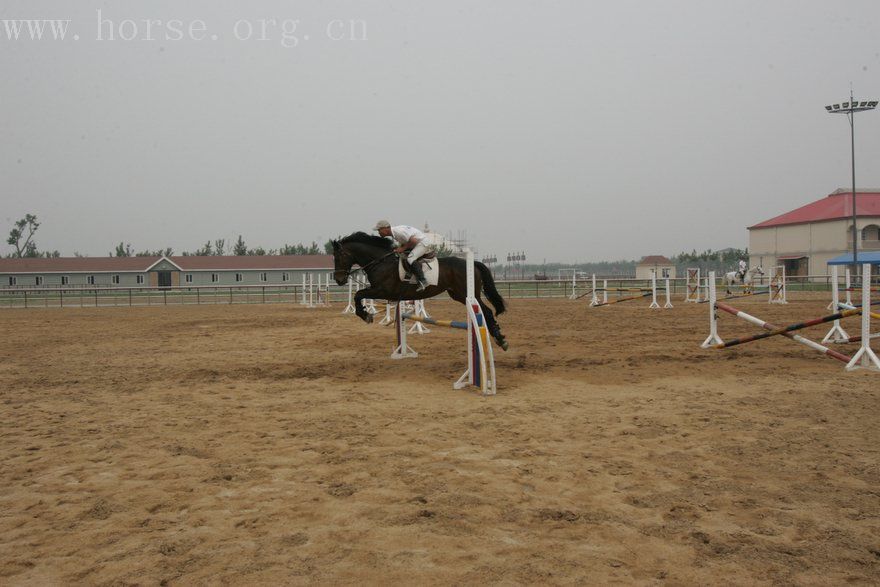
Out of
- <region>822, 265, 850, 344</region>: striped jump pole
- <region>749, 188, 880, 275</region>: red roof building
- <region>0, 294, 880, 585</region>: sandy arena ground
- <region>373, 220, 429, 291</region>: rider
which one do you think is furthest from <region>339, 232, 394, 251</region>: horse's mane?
<region>749, 188, 880, 275</region>: red roof building

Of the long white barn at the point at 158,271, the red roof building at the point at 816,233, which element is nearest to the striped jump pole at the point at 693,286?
the red roof building at the point at 816,233

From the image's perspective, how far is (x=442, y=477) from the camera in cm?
395

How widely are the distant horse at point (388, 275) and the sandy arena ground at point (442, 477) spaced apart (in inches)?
47.3

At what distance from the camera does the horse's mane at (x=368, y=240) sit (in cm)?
904

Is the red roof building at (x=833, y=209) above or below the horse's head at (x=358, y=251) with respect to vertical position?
above

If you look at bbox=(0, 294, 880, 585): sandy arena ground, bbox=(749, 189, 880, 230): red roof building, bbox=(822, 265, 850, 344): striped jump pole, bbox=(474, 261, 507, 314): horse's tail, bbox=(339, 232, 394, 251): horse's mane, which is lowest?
bbox=(0, 294, 880, 585): sandy arena ground

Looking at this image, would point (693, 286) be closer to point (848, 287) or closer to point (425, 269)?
point (848, 287)

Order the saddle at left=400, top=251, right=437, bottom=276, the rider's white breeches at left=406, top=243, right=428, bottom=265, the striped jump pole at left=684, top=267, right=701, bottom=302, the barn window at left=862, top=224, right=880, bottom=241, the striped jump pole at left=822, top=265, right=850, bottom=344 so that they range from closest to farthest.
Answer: the rider's white breeches at left=406, top=243, right=428, bottom=265 < the saddle at left=400, top=251, right=437, bottom=276 < the striped jump pole at left=822, top=265, right=850, bottom=344 < the striped jump pole at left=684, top=267, right=701, bottom=302 < the barn window at left=862, top=224, right=880, bottom=241

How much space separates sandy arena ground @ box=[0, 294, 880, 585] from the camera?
2799mm

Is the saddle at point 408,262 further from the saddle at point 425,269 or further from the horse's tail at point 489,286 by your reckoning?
the horse's tail at point 489,286

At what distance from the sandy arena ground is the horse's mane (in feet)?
6.69

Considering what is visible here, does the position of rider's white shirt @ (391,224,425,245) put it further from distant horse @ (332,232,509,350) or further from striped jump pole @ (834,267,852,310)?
striped jump pole @ (834,267,852,310)

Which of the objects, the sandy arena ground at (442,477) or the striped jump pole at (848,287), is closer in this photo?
the sandy arena ground at (442,477)

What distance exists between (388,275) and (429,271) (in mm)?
637
